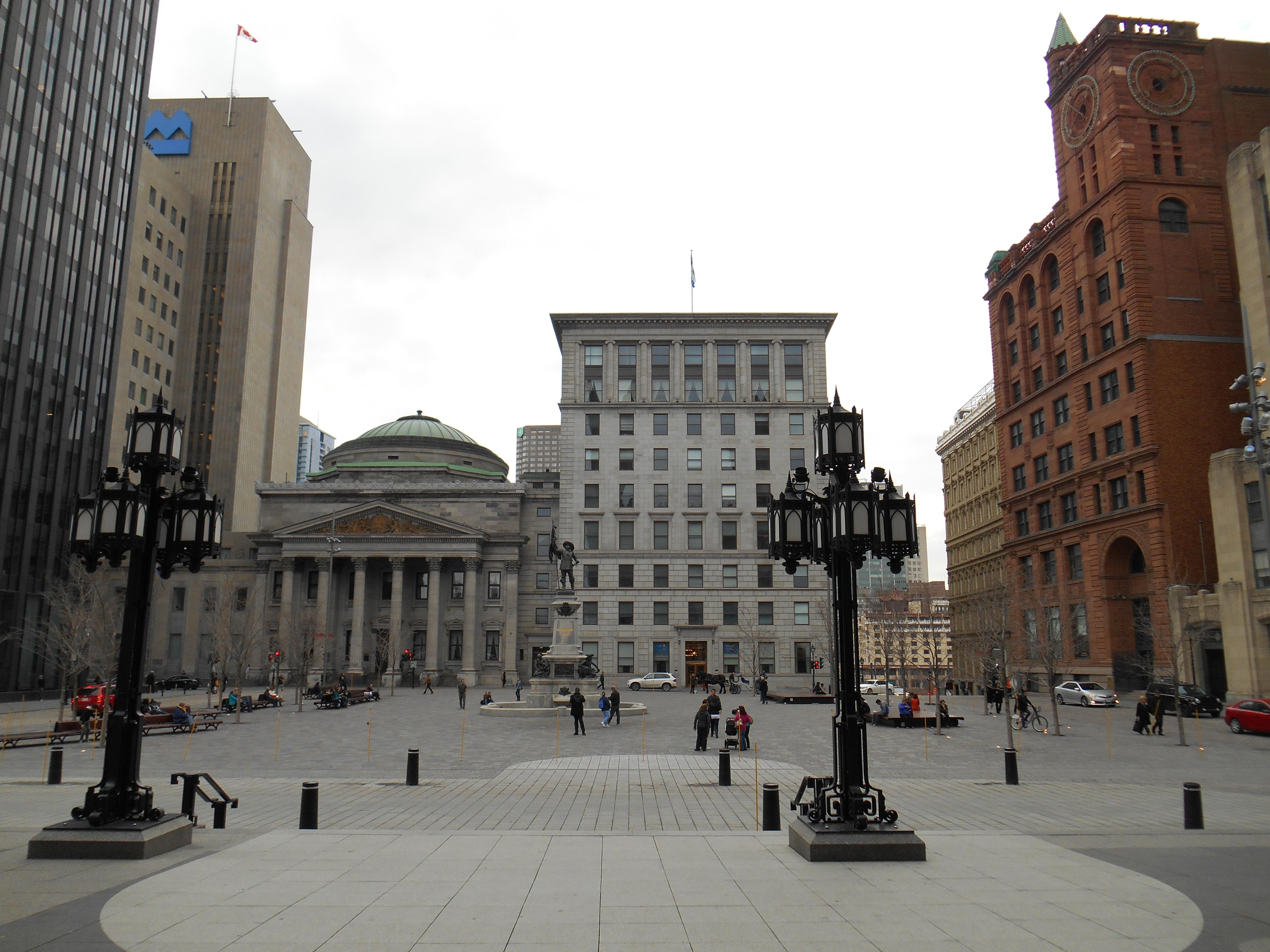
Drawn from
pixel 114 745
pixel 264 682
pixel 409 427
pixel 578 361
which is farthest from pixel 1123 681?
pixel 409 427

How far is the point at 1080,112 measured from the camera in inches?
2502

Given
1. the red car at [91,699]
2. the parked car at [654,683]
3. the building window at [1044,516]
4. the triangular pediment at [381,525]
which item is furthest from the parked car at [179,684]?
the building window at [1044,516]

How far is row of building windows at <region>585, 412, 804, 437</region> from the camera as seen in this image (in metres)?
83.3

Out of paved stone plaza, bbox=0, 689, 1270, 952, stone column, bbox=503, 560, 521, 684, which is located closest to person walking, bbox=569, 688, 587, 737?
paved stone plaza, bbox=0, 689, 1270, 952

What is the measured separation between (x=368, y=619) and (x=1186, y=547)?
68.6 meters

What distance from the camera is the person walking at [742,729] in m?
25.8

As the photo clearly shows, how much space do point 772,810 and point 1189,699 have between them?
35533mm

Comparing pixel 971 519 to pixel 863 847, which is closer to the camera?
pixel 863 847

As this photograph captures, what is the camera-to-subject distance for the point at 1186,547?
52250mm

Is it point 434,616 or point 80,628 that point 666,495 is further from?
point 80,628

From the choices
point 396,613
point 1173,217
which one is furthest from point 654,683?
point 1173,217

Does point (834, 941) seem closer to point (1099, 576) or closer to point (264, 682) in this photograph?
point (1099, 576)

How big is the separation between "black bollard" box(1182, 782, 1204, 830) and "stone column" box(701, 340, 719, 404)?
7123cm

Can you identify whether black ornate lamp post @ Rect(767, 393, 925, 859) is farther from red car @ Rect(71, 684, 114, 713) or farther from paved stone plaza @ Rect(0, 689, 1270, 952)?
red car @ Rect(71, 684, 114, 713)
